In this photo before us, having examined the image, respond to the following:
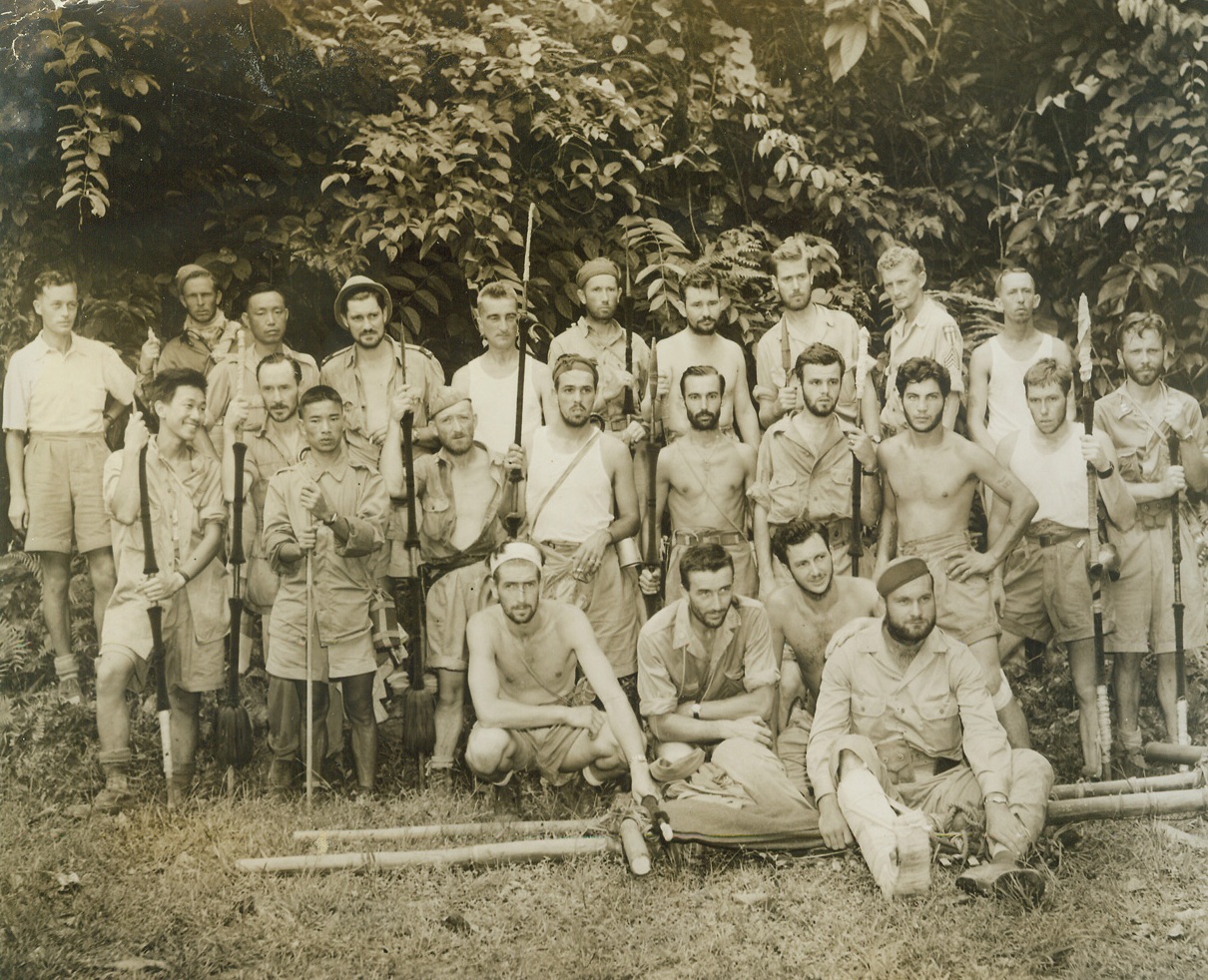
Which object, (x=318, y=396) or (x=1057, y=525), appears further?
(x=1057, y=525)

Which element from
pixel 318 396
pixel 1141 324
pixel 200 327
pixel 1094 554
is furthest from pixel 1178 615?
pixel 200 327

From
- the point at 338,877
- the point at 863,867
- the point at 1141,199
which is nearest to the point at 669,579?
the point at 863,867

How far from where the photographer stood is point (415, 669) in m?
5.47

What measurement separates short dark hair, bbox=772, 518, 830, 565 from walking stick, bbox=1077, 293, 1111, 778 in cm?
109

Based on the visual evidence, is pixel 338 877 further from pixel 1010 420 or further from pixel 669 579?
pixel 1010 420

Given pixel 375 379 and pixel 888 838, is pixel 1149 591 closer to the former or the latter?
pixel 888 838

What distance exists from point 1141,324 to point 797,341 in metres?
1.42

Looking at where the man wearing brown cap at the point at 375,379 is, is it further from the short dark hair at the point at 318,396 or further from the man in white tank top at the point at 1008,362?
the man in white tank top at the point at 1008,362

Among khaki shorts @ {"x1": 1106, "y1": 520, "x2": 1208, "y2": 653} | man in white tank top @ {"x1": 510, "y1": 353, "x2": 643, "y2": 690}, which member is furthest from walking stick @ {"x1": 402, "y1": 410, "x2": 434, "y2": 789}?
khaki shorts @ {"x1": 1106, "y1": 520, "x2": 1208, "y2": 653}

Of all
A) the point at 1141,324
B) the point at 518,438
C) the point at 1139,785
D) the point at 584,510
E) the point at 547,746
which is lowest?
the point at 1139,785

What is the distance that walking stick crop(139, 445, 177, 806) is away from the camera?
5.20 m

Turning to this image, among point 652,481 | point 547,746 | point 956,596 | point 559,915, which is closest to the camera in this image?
point 559,915

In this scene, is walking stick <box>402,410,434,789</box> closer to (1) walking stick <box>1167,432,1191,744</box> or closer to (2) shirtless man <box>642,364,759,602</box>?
(2) shirtless man <box>642,364,759,602</box>

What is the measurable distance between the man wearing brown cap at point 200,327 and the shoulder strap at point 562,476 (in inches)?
57.1
